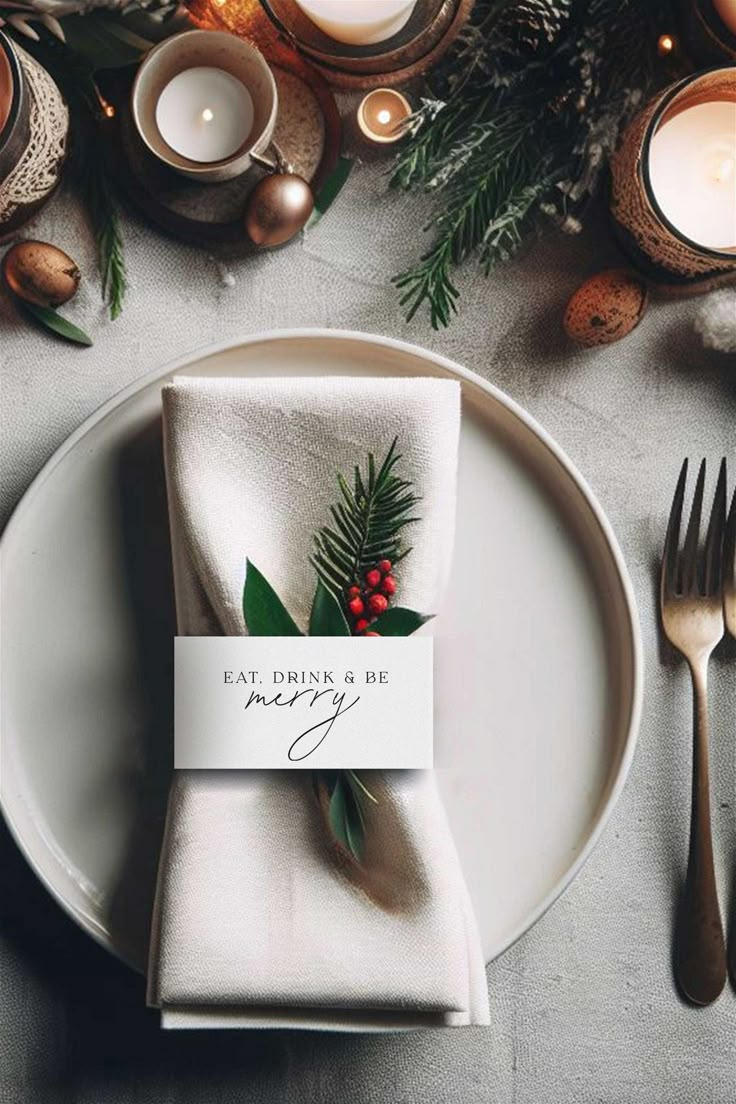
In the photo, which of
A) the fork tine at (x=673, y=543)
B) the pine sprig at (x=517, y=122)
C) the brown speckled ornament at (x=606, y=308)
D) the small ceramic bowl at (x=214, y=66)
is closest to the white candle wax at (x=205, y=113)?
the small ceramic bowl at (x=214, y=66)

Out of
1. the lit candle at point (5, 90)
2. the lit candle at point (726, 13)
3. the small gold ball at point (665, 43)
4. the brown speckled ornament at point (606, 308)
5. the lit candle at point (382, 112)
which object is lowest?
the brown speckled ornament at point (606, 308)

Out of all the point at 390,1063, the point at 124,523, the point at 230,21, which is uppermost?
the point at 230,21

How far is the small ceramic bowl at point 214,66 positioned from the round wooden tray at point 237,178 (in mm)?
21

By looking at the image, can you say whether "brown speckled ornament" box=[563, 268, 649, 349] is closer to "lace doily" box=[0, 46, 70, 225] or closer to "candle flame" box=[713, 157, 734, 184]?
"candle flame" box=[713, 157, 734, 184]

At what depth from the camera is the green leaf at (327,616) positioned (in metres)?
0.49

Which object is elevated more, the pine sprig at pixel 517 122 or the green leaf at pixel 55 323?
the pine sprig at pixel 517 122

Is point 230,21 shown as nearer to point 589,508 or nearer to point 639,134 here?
point 639,134

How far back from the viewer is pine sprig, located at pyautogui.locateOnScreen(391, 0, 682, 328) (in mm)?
589

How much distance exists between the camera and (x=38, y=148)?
561 millimetres

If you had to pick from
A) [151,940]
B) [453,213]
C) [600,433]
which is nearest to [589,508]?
[600,433]

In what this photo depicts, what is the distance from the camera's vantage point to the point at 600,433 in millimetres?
633

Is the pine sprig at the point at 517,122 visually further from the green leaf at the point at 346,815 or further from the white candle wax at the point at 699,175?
the green leaf at the point at 346,815

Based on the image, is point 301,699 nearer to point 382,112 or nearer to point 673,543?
point 673,543

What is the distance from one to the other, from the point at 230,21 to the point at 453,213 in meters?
0.19
